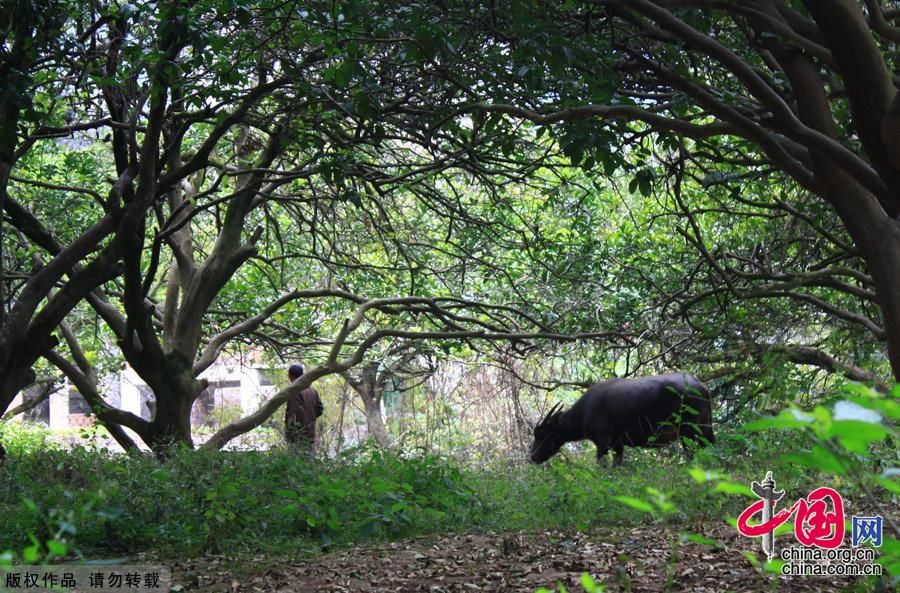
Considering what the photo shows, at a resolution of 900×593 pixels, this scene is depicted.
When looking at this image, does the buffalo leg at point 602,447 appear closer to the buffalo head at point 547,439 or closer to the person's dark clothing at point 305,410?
the buffalo head at point 547,439

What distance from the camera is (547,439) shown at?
13.7m

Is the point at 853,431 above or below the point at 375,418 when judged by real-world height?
below

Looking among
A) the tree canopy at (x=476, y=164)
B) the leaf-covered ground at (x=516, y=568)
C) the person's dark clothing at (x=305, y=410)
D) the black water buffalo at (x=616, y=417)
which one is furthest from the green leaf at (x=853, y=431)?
the person's dark clothing at (x=305, y=410)

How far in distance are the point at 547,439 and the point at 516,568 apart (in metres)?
8.69

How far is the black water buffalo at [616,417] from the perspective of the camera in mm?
12383

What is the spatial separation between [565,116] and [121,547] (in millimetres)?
3935

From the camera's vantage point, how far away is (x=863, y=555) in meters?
4.14

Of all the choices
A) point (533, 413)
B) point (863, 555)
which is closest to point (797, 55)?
point (863, 555)

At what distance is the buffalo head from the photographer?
1365cm

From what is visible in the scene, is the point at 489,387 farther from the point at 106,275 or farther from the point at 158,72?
the point at 158,72

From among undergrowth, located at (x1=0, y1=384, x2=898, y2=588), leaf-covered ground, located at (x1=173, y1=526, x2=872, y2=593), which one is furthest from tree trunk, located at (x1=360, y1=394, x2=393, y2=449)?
leaf-covered ground, located at (x1=173, y1=526, x2=872, y2=593)

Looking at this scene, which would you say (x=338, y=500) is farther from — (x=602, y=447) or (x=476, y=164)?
(x=602, y=447)

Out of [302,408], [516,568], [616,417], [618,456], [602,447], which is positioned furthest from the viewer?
[302,408]

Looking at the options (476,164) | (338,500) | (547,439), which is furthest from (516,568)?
(547,439)
